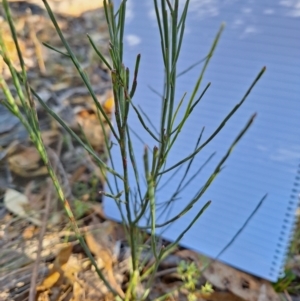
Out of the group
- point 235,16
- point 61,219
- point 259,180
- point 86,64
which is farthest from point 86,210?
point 86,64

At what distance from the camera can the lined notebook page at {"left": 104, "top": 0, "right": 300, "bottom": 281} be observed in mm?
711

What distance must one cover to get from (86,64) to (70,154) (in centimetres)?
45

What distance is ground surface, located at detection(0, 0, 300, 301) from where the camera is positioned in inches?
31.7

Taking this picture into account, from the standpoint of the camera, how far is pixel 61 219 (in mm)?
964

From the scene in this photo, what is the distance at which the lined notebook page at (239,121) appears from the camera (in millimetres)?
711

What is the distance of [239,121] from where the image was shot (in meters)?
0.78

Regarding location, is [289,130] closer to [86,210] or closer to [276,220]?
[276,220]

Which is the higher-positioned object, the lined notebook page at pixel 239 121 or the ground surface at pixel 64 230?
the lined notebook page at pixel 239 121

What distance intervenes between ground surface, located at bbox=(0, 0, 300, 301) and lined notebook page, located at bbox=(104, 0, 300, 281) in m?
0.06

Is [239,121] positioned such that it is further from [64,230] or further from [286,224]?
[64,230]

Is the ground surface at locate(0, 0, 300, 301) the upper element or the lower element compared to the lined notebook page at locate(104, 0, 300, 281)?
lower

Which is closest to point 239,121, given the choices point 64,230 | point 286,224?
point 286,224

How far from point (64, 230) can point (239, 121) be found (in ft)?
1.44

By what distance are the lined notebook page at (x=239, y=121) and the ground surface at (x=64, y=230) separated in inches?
2.4
